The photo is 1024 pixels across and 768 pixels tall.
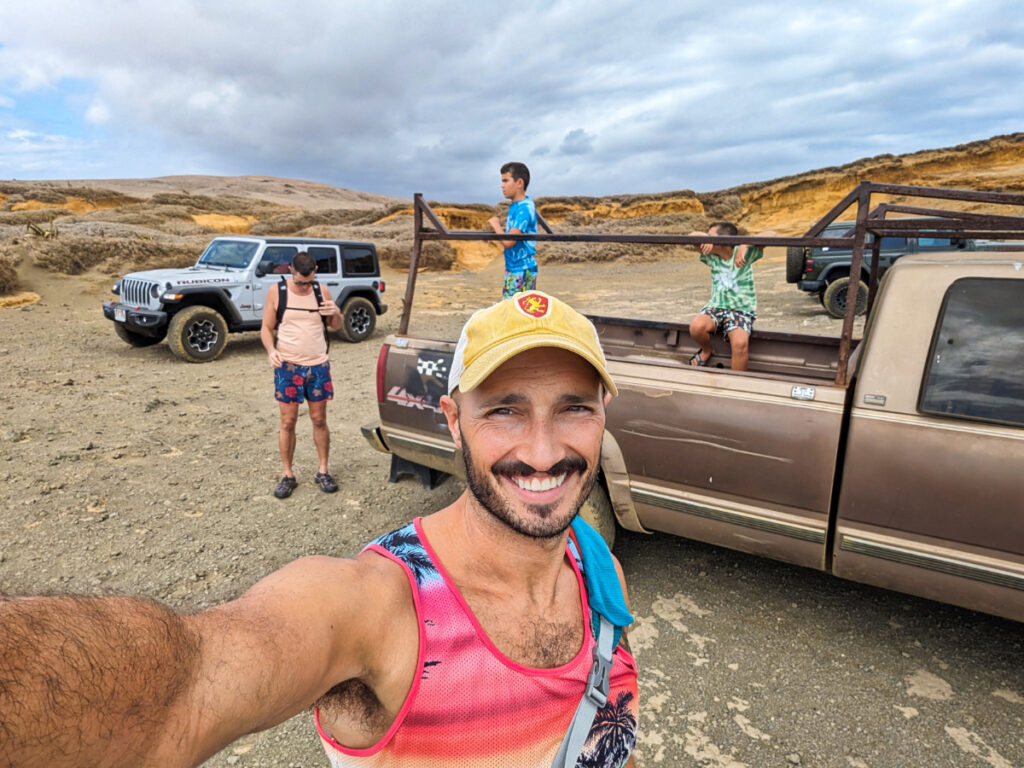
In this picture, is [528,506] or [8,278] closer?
[528,506]

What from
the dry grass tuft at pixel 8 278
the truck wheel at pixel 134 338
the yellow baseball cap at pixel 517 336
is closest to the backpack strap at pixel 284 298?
the yellow baseball cap at pixel 517 336

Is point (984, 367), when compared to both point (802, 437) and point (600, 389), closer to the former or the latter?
point (802, 437)

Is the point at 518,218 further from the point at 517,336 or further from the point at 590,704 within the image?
the point at 590,704

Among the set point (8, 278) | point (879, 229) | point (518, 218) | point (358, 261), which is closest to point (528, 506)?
point (879, 229)

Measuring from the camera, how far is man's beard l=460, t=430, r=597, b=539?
3.89 feet

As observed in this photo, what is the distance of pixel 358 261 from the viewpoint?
11.1 m

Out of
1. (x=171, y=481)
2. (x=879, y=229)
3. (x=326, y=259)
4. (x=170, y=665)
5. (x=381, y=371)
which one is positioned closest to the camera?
(x=170, y=665)

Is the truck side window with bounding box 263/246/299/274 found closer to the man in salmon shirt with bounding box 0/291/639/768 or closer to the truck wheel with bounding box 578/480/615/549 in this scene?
the truck wheel with bounding box 578/480/615/549

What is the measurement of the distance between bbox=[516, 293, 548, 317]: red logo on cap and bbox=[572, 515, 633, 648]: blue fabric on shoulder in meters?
0.46

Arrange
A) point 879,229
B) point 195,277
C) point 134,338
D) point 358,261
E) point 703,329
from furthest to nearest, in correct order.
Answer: point 358,261, point 134,338, point 195,277, point 703,329, point 879,229

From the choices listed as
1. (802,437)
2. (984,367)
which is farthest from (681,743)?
(984,367)

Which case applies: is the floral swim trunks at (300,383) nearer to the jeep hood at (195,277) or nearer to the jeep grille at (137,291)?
the jeep hood at (195,277)

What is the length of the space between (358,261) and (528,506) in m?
10.7

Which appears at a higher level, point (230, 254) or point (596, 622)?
point (230, 254)
